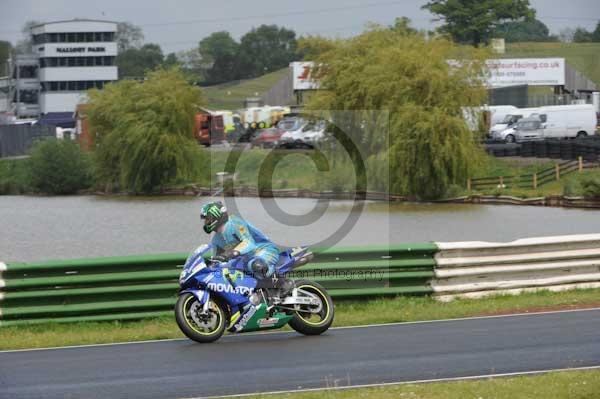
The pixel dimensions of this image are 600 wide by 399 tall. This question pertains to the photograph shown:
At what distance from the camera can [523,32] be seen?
489ft

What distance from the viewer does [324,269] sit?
49.3ft

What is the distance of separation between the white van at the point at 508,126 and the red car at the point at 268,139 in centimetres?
1174

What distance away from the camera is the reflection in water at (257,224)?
38969 millimetres

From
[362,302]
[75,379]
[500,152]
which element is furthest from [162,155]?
[75,379]

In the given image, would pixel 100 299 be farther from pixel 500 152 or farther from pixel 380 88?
pixel 500 152

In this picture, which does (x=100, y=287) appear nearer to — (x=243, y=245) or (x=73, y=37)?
(x=243, y=245)

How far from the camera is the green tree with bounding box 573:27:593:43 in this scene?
142m

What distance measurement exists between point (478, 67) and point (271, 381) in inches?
1685

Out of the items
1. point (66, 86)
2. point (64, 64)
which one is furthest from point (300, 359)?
point (64, 64)

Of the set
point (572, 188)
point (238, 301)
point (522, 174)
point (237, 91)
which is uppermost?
point (237, 91)

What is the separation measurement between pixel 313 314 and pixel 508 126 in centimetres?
5316

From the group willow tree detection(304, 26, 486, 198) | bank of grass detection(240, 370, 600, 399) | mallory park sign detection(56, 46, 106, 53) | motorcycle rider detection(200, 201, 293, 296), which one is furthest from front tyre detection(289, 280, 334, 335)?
mallory park sign detection(56, 46, 106, 53)

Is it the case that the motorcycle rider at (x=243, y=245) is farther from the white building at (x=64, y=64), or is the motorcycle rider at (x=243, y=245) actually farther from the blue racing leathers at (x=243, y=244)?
the white building at (x=64, y=64)

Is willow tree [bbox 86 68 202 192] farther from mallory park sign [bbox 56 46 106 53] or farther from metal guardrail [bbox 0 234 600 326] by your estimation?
mallory park sign [bbox 56 46 106 53]
